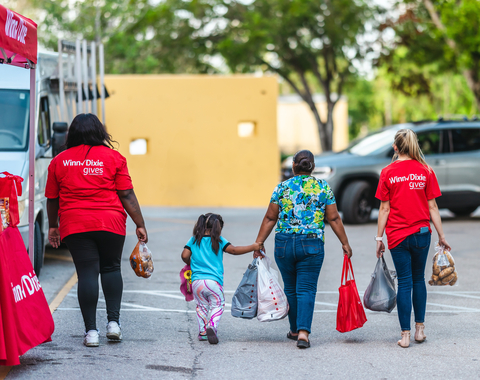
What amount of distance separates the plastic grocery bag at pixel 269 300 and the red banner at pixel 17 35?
250cm

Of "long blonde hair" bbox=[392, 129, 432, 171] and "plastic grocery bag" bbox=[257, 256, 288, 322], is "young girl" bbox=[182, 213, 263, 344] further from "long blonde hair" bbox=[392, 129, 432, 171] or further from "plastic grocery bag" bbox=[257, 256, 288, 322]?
"long blonde hair" bbox=[392, 129, 432, 171]

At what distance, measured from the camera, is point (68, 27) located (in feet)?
85.6

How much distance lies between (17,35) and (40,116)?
3696mm

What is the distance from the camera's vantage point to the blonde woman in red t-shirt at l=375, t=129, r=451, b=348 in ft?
17.6

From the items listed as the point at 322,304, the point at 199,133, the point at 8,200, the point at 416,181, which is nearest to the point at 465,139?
the point at 199,133

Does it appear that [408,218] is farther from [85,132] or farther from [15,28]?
[15,28]

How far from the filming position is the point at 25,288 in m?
4.77

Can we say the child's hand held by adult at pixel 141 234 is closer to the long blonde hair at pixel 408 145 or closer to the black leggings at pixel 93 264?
the black leggings at pixel 93 264

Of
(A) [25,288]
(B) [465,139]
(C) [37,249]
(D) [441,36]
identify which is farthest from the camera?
(D) [441,36]

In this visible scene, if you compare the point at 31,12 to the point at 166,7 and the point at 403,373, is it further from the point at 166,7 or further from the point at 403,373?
the point at 403,373

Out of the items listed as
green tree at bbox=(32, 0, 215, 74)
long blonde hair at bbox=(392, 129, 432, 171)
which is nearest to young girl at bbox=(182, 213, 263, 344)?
long blonde hair at bbox=(392, 129, 432, 171)

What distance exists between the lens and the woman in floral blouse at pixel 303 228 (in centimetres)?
523

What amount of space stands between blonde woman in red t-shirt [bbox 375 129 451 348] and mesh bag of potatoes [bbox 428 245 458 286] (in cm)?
9

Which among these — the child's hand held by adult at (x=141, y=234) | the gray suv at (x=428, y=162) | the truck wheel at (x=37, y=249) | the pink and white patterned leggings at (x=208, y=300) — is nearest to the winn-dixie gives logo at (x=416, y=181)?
the pink and white patterned leggings at (x=208, y=300)
